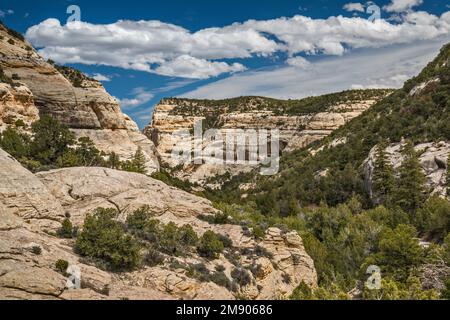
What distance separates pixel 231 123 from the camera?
113 m

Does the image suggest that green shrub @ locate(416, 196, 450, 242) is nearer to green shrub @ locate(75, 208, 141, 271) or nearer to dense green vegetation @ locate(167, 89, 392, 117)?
green shrub @ locate(75, 208, 141, 271)

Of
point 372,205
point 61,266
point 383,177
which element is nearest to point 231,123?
point 372,205

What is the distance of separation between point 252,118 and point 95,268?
99.7 metres

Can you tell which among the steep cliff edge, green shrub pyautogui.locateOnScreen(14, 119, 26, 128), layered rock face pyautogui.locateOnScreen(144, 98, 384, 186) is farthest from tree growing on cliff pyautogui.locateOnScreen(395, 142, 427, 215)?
layered rock face pyautogui.locateOnScreen(144, 98, 384, 186)

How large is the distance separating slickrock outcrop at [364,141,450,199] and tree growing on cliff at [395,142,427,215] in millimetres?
1436

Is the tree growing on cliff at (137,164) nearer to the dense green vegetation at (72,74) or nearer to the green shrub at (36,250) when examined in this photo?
the dense green vegetation at (72,74)

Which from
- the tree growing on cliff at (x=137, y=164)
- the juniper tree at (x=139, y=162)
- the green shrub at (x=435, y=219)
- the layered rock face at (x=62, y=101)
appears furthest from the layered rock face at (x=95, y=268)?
A: the layered rock face at (x=62, y=101)

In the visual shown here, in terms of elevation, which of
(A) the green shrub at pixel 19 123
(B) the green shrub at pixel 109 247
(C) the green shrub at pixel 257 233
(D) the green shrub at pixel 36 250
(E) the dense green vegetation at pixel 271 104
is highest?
(E) the dense green vegetation at pixel 271 104

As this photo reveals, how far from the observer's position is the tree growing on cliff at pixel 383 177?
47.1 metres

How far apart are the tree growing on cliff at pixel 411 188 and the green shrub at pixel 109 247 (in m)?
32.9

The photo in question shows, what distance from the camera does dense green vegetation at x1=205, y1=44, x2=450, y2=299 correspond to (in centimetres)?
2171

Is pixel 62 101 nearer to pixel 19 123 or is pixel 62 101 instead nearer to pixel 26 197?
pixel 19 123

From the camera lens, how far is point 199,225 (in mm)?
26328

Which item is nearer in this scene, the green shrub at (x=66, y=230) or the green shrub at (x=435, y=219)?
the green shrub at (x=66, y=230)
